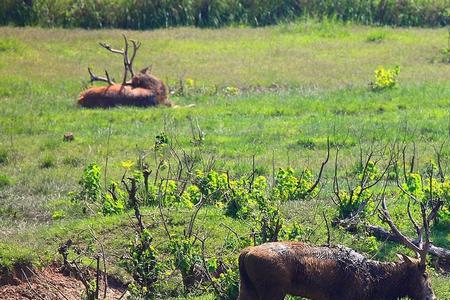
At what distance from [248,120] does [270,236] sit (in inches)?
273

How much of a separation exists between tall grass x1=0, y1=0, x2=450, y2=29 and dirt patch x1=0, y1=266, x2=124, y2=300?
15405mm

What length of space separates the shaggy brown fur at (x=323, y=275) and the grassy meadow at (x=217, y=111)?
87cm

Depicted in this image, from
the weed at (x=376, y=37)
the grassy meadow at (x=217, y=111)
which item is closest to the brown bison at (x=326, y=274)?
the grassy meadow at (x=217, y=111)

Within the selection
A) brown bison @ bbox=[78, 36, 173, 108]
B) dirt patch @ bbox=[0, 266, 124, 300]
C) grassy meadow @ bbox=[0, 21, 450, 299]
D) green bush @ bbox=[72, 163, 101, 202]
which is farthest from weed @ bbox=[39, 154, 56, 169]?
dirt patch @ bbox=[0, 266, 124, 300]

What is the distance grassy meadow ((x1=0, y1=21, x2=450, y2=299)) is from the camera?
1125 centimetres

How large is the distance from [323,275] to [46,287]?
107 inches

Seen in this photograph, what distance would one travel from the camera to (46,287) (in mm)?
9594

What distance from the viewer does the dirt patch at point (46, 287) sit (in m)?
9.51

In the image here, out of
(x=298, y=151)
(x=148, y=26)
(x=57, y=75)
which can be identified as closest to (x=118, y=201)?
(x=298, y=151)

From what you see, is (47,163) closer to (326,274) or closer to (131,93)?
(131,93)

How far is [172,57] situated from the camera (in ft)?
71.8

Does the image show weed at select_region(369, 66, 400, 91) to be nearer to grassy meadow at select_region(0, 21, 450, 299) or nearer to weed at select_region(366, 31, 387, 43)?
grassy meadow at select_region(0, 21, 450, 299)

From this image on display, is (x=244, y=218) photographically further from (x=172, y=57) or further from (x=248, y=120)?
(x=172, y=57)

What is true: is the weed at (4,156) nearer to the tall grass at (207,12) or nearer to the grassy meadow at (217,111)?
the grassy meadow at (217,111)
